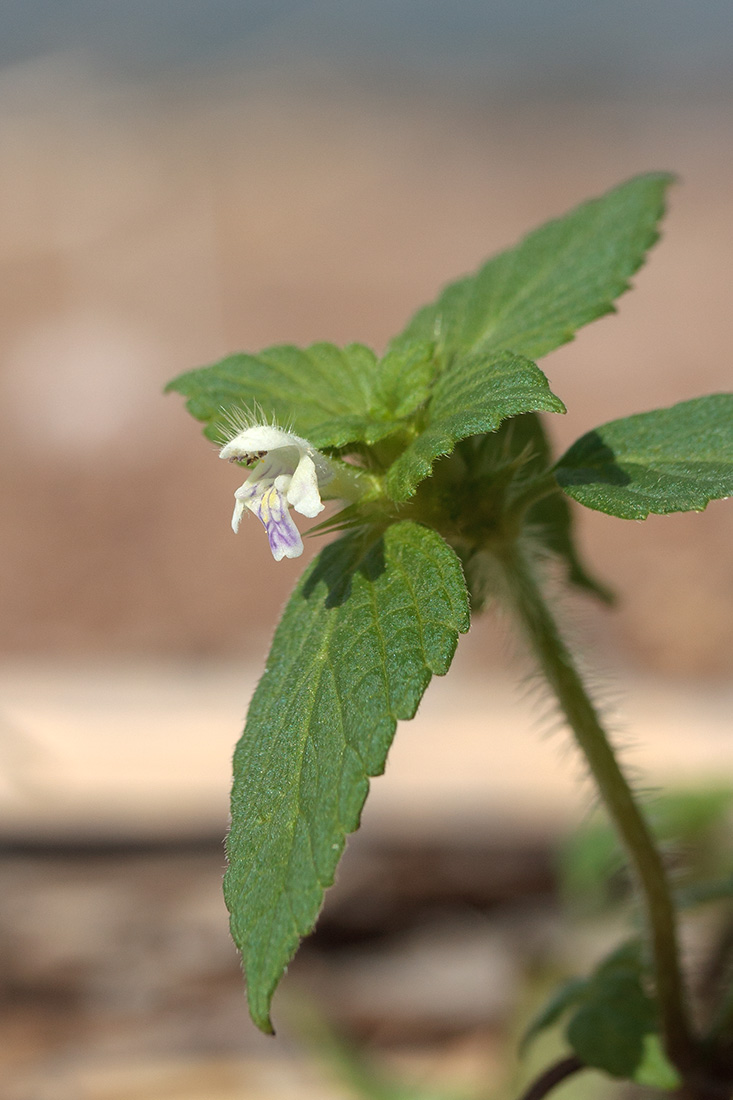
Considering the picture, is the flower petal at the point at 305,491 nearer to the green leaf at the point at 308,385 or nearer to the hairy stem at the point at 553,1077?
the green leaf at the point at 308,385

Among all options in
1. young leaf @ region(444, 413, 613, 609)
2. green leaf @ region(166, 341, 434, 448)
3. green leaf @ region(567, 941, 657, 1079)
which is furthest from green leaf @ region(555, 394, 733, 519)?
green leaf @ region(567, 941, 657, 1079)

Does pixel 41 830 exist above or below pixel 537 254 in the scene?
below

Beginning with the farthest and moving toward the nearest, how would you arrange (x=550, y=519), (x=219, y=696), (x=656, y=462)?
(x=219, y=696)
(x=550, y=519)
(x=656, y=462)

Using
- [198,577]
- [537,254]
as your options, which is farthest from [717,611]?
[537,254]

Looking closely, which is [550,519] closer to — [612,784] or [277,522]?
[612,784]

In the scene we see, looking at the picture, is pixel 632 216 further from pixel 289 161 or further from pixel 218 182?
pixel 289 161

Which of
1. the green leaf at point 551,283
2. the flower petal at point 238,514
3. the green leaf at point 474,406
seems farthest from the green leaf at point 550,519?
the flower petal at point 238,514

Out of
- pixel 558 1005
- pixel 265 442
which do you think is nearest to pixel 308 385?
pixel 265 442
